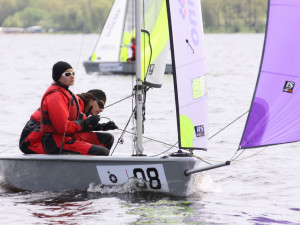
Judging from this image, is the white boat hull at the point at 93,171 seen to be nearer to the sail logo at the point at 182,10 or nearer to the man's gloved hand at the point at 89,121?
the man's gloved hand at the point at 89,121

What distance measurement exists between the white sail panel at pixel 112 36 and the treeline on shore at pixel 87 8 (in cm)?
6776

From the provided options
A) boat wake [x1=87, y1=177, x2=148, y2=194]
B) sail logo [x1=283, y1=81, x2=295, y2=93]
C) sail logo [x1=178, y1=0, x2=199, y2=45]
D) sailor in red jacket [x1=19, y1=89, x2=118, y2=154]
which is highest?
sail logo [x1=178, y1=0, x2=199, y2=45]

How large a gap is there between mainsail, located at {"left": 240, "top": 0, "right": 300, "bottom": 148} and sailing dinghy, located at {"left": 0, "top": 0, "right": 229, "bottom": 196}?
61cm

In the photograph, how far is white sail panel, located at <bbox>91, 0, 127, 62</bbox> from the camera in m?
23.0

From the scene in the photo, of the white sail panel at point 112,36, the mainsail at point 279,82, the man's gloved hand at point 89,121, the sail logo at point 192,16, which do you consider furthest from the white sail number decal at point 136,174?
the white sail panel at point 112,36

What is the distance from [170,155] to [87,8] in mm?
88386

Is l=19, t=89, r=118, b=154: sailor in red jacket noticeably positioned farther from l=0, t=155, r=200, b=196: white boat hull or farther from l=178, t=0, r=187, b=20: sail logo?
l=178, t=0, r=187, b=20: sail logo

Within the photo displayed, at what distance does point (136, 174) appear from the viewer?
688 cm

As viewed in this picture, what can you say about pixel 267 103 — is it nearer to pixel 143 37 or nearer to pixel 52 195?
pixel 143 37

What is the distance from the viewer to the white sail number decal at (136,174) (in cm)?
679

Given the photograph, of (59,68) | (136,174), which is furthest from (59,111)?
(136,174)

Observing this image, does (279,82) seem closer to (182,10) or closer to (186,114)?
(186,114)

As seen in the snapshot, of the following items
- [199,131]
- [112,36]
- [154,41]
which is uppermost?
[154,41]

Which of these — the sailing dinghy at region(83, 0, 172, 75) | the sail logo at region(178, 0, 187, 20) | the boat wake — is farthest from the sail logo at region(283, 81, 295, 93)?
the sailing dinghy at region(83, 0, 172, 75)
